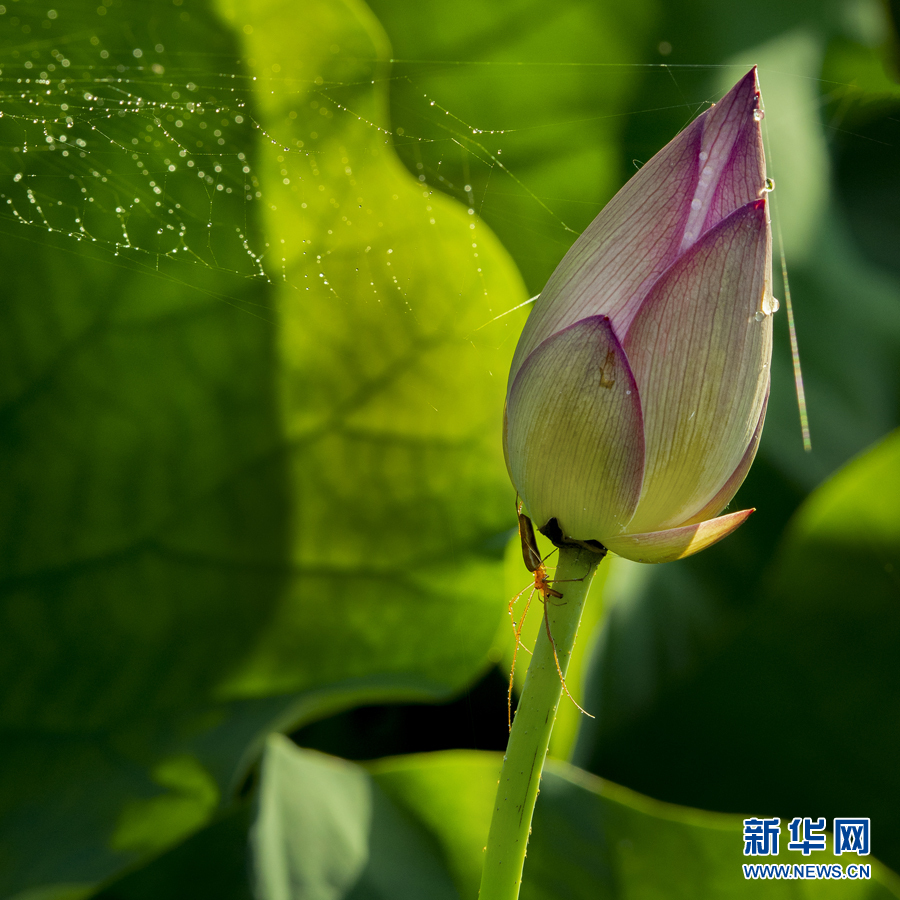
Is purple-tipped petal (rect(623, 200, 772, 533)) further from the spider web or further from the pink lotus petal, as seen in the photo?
the spider web

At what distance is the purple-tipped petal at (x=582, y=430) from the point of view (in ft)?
0.51

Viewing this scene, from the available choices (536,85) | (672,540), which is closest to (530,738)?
(672,540)

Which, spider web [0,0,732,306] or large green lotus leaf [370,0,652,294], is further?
large green lotus leaf [370,0,652,294]

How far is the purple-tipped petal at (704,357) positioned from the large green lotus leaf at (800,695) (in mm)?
327

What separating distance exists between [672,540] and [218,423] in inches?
10.8

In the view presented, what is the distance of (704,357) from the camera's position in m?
0.15

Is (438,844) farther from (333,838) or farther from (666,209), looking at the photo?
(666,209)

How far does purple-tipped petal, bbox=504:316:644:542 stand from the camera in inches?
6.1

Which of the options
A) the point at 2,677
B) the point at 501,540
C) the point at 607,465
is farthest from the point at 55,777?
the point at 607,465

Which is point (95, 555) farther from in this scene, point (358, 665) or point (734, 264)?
point (734, 264)

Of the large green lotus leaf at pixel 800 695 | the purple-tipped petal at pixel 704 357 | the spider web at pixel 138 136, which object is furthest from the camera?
the large green lotus leaf at pixel 800 695

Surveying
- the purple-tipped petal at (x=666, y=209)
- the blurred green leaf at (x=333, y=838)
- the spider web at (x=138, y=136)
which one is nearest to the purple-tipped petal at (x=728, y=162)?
the purple-tipped petal at (x=666, y=209)

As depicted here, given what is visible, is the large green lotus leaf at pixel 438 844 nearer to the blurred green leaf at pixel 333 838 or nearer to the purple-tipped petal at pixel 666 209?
the blurred green leaf at pixel 333 838

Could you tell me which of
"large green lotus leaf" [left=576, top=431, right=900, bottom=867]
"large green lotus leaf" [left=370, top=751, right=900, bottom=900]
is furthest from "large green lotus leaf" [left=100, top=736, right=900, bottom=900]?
"large green lotus leaf" [left=576, top=431, right=900, bottom=867]
